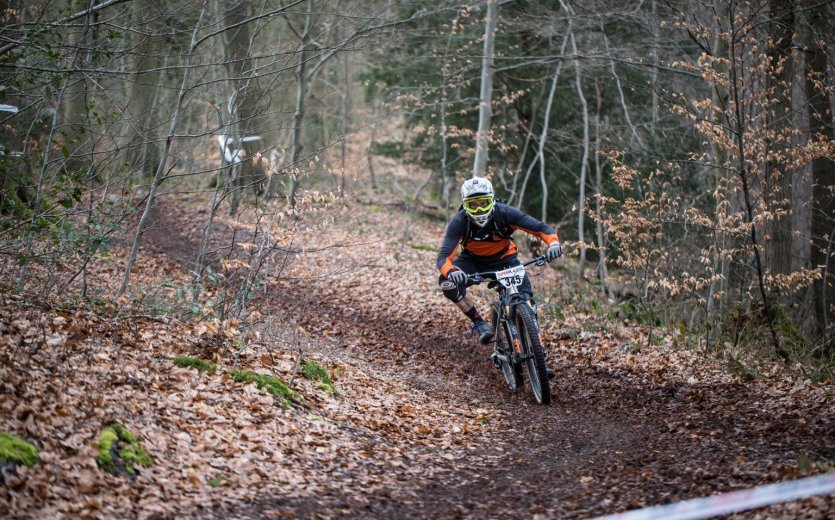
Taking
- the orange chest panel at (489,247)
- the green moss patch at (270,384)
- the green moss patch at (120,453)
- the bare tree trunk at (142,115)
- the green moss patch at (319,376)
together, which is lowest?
the green moss patch at (319,376)

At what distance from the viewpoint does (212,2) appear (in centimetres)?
→ 1103

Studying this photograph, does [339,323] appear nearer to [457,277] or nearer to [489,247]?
[489,247]

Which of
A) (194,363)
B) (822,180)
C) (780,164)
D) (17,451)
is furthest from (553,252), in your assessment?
(822,180)

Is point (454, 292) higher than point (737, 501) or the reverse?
higher

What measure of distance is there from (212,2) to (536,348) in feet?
23.7

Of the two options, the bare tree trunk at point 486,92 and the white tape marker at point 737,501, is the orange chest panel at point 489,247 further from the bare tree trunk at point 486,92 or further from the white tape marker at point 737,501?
the bare tree trunk at point 486,92

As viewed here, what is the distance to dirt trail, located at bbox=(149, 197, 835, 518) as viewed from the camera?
525cm

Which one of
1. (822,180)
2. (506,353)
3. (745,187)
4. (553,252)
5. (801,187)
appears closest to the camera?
(553,252)

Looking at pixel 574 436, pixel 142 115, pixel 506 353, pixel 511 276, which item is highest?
pixel 142 115

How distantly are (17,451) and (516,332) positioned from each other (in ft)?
→ 18.1

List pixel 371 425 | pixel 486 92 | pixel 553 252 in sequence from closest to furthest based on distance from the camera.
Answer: pixel 371 425 → pixel 553 252 → pixel 486 92

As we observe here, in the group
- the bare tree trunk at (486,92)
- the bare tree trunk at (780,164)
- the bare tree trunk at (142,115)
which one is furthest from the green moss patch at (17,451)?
the bare tree trunk at (486,92)

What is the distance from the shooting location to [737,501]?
4.41 meters

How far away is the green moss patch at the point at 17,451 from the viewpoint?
4.62 meters
